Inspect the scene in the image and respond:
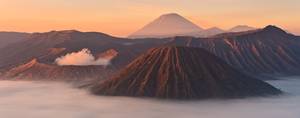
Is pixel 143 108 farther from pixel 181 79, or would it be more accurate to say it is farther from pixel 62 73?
pixel 62 73

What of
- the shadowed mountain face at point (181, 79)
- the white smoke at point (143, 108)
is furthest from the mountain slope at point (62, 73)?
the shadowed mountain face at point (181, 79)

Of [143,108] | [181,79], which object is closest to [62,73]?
[181,79]

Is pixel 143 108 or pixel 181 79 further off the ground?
pixel 181 79

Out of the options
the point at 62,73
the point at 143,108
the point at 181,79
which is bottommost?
the point at 62,73

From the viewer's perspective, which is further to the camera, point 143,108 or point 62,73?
point 62,73

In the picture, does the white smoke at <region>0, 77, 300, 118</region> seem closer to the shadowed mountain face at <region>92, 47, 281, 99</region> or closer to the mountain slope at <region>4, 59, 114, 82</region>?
the shadowed mountain face at <region>92, 47, 281, 99</region>

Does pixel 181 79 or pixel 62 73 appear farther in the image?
pixel 62 73

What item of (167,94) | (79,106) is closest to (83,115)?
(79,106)

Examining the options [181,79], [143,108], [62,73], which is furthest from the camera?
[62,73]

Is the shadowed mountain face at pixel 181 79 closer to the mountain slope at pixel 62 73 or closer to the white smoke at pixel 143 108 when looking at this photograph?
the white smoke at pixel 143 108

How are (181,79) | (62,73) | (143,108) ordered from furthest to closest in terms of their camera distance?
(62,73) → (181,79) → (143,108)
